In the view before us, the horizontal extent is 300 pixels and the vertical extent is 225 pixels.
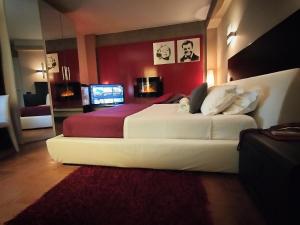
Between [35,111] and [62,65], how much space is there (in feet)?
6.78

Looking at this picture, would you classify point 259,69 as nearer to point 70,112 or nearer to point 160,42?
point 160,42

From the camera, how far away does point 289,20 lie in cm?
151

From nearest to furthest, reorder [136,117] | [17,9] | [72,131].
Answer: [136,117] → [72,131] → [17,9]

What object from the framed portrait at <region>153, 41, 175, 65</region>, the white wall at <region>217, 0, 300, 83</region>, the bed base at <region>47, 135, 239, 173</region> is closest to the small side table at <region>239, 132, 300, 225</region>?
the bed base at <region>47, 135, 239, 173</region>

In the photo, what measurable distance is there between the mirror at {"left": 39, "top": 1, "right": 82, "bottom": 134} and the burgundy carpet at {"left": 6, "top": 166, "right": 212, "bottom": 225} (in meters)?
2.59

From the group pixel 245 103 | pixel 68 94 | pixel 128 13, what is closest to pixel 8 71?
pixel 68 94

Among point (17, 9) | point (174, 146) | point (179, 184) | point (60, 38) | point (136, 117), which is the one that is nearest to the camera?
point (179, 184)

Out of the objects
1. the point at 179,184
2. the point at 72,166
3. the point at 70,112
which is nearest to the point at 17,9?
the point at 70,112

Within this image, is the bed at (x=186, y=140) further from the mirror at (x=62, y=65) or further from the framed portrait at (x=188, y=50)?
the framed portrait at (x=188, y=50)

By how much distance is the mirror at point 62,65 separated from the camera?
411 centimetres

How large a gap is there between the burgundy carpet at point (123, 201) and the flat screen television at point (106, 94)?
356 cm

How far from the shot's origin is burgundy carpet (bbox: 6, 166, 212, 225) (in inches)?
49.4

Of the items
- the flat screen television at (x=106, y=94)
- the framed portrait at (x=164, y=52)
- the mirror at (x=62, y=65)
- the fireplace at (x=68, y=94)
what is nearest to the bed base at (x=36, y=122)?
the mirror at (x=62, y=65)

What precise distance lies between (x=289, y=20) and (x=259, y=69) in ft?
2.43
